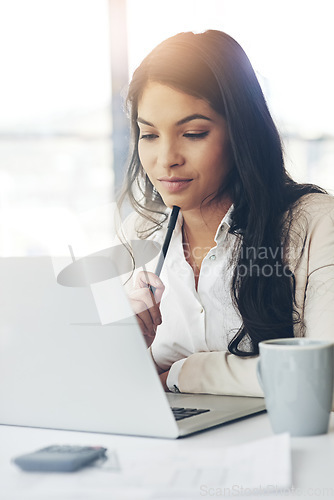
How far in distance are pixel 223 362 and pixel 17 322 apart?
44 centimetres

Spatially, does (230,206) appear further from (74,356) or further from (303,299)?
(74,356)

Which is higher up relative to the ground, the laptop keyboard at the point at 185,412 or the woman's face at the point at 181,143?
the woman's face at the point at 181,143

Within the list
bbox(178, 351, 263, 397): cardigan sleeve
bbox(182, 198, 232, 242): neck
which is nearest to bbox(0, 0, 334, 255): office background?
bbox(182, 198, 232, 242): neck

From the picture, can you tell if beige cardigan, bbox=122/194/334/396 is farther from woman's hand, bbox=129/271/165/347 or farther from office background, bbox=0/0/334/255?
office background, bbox=0/0/334/255

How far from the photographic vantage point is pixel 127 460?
728 mm

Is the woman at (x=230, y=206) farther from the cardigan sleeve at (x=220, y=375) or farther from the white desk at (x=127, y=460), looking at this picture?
the white desk at (x=127, y=460)

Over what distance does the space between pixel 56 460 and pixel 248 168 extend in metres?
0.92

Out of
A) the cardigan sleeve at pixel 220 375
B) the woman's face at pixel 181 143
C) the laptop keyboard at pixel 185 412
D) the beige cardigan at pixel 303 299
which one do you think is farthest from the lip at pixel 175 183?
the laptop keyboard at pixel 185 412

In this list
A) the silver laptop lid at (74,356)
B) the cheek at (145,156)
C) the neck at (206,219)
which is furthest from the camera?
the neck at (206,219)

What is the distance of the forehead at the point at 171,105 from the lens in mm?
1434

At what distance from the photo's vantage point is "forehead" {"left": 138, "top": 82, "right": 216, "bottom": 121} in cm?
143

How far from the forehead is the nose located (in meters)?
0.06

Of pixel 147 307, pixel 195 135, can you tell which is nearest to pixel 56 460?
pixel 147 307

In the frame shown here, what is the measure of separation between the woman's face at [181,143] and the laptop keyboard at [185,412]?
2.11 feet
